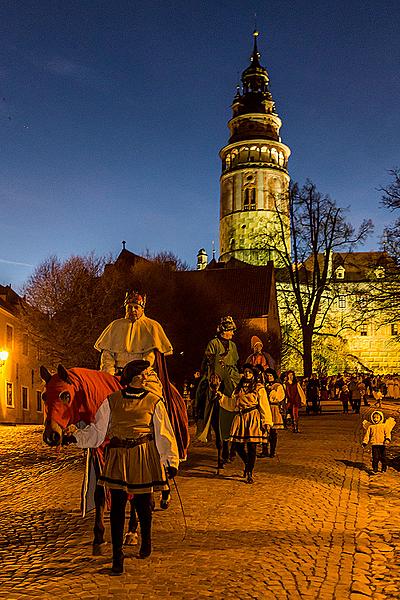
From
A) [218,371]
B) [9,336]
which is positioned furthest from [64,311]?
[218,371]

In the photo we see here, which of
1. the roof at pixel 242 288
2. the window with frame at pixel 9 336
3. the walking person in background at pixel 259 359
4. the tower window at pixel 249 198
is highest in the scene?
the tower window at pixel 249 198

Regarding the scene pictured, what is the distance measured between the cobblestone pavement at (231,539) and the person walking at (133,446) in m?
0.55

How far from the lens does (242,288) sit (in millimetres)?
63531

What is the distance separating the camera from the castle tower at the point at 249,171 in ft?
293

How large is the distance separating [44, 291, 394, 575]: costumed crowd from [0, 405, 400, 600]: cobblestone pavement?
1.40 feet

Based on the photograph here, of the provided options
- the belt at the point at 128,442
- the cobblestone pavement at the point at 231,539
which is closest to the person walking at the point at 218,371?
the cobblestone pavement at the point at 231,539

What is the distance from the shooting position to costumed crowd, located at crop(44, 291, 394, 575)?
682cm

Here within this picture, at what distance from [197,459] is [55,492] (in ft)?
14.7

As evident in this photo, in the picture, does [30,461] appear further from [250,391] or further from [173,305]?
[173,305]

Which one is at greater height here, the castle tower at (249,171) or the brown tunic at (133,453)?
the castle tower at (249,171)

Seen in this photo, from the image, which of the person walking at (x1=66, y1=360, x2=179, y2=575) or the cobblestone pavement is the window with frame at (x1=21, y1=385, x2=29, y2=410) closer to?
the cobblestone pavement

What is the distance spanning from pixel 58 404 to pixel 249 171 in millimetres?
84250

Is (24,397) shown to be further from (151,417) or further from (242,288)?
(151,417)

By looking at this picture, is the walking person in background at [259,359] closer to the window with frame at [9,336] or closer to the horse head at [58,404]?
the horse head at [58,404]
